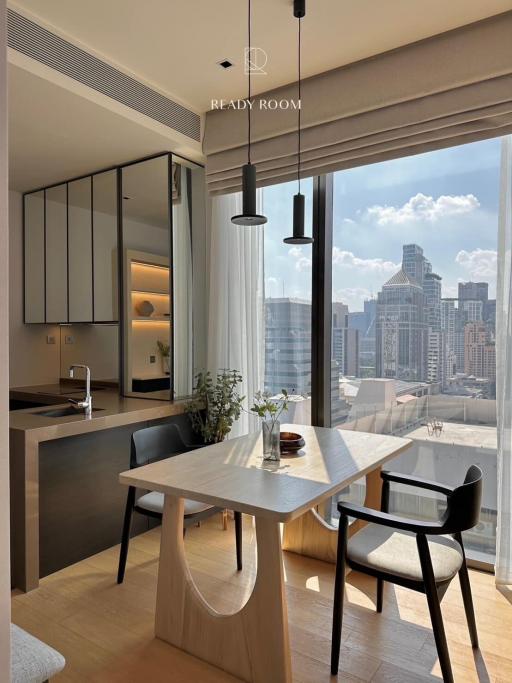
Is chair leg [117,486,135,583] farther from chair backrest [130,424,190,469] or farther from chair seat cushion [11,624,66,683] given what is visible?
chair seat cushion [11,624,66,683]

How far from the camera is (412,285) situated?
2.88m

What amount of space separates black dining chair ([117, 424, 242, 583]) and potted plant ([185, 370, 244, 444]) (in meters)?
0.41

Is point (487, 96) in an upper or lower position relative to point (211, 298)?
upper

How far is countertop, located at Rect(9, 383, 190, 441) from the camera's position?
8.59 feet

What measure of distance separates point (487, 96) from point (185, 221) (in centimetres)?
202

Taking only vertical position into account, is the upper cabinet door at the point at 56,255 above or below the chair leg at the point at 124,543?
above

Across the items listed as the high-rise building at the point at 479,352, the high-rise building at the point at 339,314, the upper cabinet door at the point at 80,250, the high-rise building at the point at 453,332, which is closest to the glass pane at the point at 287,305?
the high-rise building at the point at 339,314

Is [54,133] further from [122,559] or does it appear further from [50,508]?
[122,559]

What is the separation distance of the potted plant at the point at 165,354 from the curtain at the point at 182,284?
0.05 m

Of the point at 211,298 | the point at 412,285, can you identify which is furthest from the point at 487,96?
the point at 211,298

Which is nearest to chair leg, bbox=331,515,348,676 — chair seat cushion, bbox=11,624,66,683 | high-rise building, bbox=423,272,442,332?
chair seat cushion, bbox=11,624,66,683

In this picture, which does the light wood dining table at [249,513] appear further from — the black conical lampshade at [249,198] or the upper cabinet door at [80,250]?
the upper cabinet door at [80,250]

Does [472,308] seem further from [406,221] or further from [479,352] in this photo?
[406,221]

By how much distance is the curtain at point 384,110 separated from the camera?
93.4 inches
